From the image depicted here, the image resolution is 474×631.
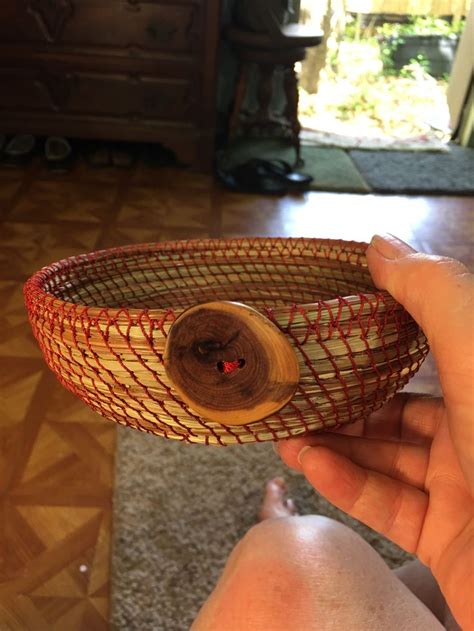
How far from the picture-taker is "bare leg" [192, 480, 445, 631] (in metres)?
0.45

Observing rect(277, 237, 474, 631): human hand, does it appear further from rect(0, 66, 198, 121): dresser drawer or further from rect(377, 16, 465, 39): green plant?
rect(377, 16, 465, 39): green plant

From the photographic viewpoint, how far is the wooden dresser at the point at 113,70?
5.34 feet

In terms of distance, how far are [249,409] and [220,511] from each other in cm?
53

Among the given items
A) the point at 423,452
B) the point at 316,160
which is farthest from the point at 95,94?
the point at 423,452

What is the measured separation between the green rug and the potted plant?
967 mm

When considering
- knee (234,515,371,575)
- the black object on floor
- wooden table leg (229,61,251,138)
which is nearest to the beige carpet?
knee (234,515,371,575)

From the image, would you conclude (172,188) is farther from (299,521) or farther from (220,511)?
(299,521)

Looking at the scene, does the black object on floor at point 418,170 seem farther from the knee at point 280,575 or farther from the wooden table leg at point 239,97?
A: the knee at point 280,575

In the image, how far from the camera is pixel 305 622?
0.45m

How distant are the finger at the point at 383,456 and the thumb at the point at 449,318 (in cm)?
10

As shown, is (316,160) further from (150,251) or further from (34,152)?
(150,251)

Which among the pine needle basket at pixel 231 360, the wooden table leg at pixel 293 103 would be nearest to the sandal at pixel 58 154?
the wooden table leg at pixel 293 103

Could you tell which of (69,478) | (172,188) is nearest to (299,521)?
(69,478)

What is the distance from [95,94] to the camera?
175 centimetres
